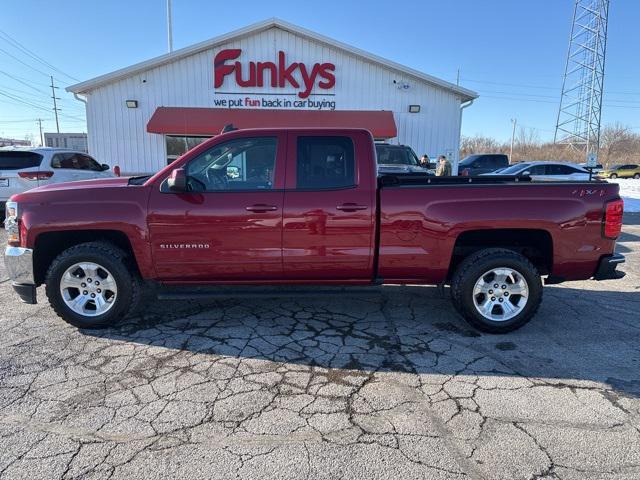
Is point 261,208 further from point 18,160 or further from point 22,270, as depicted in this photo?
point 18,160

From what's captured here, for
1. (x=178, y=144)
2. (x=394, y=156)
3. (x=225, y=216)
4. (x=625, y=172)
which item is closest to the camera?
(x=225, y=216)

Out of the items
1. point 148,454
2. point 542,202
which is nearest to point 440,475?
point 148,454

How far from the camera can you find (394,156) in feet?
37.7

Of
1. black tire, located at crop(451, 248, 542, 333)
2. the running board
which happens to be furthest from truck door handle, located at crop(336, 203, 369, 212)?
black tire, located at crop(451, 248, 542, 333)

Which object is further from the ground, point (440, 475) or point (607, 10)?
point (607, 10)

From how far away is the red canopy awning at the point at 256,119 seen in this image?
49.3 ft

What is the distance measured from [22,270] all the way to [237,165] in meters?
2.24

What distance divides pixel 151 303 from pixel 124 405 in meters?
2.16

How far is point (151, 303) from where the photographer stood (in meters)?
4.88

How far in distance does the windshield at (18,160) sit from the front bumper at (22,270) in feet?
22.0

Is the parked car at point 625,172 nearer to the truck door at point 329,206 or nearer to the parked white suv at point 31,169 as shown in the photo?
the parked white suv at point 31,169

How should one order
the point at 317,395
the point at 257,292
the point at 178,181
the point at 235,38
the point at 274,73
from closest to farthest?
the point at 317,395, the point at 178,181, the point at 257,292, the point at 235,38, the point at 274,73

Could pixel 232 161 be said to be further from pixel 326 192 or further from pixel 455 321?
pixel 455 321

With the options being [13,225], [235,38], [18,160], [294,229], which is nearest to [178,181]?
[294,229]
